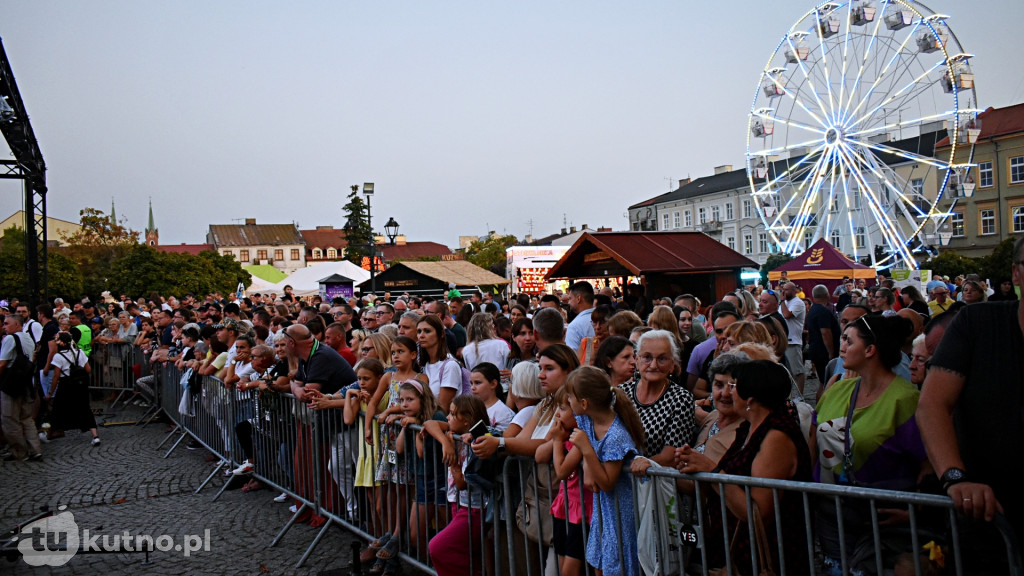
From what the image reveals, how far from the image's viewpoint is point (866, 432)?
3.42m

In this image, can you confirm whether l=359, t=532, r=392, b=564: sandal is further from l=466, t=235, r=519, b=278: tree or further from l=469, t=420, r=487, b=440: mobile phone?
l=466, t=235, r=519, b=278: tree

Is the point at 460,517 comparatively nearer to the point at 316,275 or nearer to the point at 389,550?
the point at 389,550

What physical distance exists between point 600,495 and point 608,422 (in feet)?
1.16

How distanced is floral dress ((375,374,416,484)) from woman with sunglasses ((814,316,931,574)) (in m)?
2.75

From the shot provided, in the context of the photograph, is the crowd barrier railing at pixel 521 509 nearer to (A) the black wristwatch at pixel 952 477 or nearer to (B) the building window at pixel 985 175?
(A) the black wristwatch at pixel 952 477

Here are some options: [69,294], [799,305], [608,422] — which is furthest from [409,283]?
[608,422]

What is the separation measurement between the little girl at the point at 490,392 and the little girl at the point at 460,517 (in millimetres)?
313

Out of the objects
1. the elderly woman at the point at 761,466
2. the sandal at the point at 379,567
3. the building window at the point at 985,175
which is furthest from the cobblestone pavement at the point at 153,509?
the building window at the point at 985,175

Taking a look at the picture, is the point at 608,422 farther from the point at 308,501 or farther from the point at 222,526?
the point at 222,526

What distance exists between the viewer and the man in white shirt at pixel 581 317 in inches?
323

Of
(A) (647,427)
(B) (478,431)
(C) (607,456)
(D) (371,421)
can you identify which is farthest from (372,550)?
(C) (607,456)

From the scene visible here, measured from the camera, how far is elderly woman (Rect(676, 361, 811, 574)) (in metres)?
3.10

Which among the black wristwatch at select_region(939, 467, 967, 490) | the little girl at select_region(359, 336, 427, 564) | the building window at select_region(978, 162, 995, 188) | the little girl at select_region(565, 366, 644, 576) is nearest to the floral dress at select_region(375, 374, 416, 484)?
the little girl at select_region(359, 336, 427, 564)

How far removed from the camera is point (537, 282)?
113ft
